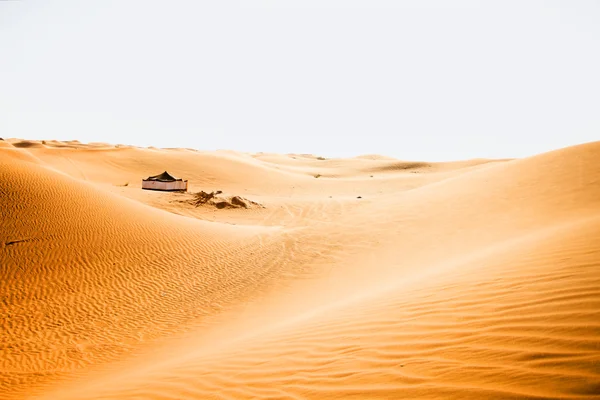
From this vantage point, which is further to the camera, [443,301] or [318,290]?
[318,290]

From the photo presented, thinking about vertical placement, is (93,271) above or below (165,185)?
below

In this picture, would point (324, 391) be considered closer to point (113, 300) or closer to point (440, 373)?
point (440, 373)

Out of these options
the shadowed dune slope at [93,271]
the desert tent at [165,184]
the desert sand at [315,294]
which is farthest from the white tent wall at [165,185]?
the shadowed dune slope at [93,271]

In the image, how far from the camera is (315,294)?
25.6 feet

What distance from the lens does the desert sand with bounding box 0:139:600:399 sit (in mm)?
2803

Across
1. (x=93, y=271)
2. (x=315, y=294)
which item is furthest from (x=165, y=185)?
(x=315, y=294)

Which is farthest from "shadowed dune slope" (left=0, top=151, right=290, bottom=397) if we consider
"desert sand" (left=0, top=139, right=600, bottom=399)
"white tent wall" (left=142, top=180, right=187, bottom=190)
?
"white tent wall" (left=142, top=180, right=187, bottom=190)

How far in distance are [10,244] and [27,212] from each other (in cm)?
153

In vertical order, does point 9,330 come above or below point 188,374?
below

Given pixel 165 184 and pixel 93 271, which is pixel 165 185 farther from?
pixel 93 271

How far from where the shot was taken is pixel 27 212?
9.73m

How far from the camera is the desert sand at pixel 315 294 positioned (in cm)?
280

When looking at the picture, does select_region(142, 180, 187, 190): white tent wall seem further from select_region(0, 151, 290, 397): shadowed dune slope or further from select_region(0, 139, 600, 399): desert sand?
select_region(0, 151, 290, 397): shadowed dune slope

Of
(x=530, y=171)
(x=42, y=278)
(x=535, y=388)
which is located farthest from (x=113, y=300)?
(x=530, y=171)
